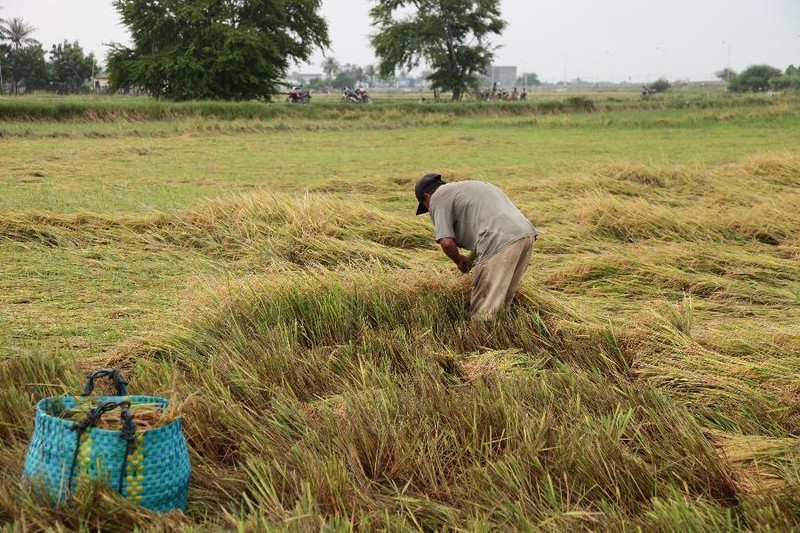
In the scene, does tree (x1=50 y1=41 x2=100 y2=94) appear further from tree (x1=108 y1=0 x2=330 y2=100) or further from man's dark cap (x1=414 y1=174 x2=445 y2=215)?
man's dark cap (x1=414 y1=174 x2=445 y2=215)

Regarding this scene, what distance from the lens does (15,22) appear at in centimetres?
6562

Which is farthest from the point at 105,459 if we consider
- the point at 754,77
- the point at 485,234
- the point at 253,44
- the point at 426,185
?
the point at 754,77

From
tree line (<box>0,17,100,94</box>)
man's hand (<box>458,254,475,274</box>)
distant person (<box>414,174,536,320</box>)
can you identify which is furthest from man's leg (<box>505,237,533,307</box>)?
tree line (<box>0,17,100,94</box>)

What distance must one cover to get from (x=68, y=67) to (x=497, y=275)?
6572 cm

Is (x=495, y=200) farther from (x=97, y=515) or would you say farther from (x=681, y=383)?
(x=97, y=515)

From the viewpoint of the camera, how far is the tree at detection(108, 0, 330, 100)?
116ft

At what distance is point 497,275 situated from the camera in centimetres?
486

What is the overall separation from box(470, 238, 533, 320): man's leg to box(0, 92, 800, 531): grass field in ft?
0.43

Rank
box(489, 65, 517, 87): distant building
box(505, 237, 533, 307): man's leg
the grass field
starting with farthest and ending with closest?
box(489, 65, 517, 87): distant building
box(505, 237, 533, 307): man's leg
the grass field

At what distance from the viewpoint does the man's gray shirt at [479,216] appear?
494 centimetres

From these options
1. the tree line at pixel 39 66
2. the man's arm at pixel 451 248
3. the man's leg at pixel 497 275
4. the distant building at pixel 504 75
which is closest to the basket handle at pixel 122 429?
the man's leg at pixel 497 275

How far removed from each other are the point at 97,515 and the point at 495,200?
9.92ft

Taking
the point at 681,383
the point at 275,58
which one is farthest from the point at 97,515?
the point at 275,58

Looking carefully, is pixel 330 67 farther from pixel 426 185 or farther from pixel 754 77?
pixel 426 185
